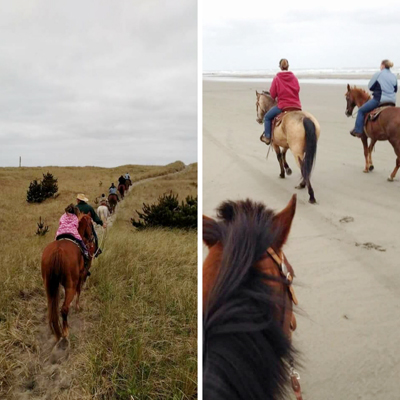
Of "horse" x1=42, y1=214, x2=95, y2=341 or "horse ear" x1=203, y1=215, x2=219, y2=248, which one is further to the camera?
Result: "horse" x1=42, y1=214, x2=95, y2=341

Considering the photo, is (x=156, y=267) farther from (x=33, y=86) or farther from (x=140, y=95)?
(x=33, y=86)

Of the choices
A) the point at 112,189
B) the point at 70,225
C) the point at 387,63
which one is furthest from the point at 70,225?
the point at 387,63

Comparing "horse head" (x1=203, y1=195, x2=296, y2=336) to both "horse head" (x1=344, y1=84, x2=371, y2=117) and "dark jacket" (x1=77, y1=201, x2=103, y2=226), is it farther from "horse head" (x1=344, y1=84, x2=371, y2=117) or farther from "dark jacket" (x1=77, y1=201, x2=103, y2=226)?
"dark jacket" (x1=77, y1=201, x2=103, y2=226)

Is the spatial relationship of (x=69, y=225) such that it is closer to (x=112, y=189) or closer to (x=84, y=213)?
(x=84, y=213)

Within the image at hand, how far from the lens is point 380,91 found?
1.75 m

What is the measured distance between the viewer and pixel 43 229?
6.73ft

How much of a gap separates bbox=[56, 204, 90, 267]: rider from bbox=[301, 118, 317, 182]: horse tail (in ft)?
3.57

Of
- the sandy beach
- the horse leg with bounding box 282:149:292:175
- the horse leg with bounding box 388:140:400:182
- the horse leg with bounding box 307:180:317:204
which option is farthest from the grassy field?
the horse leg with bounding box 388:140:400:182

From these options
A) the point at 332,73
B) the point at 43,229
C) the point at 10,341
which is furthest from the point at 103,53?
the point at 10,341

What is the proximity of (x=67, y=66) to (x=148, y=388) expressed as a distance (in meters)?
1.61

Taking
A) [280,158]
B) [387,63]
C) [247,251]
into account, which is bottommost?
[247,251]

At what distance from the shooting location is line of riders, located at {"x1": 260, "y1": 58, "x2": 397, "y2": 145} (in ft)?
5.55

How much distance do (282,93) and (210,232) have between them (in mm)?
753

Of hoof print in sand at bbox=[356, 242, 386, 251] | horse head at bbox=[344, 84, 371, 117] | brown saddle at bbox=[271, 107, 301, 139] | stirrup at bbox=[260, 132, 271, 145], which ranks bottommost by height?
hoof print in sand at bbox=[356, 242, 386, 251]
